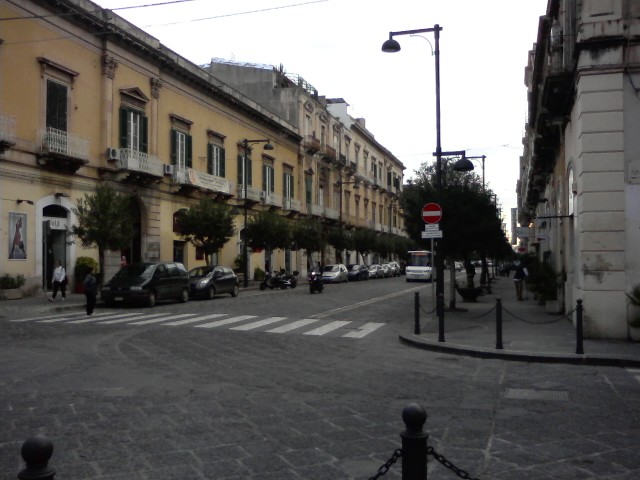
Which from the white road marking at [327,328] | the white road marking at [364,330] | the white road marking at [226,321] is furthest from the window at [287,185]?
the white road marking at [364,330]

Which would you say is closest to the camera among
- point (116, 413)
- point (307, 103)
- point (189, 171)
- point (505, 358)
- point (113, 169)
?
point (116, 413)

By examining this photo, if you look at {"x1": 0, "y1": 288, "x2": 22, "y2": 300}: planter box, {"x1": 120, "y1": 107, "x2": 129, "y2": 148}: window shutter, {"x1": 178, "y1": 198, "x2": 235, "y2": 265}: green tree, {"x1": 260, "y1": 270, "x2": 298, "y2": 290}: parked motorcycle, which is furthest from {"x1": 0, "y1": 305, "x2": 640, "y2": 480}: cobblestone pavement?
{"x1": 260, "y1": 270, "x2": 298, "y2": 290}: parked motorcycle

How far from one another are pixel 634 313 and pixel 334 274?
3461 centimetres

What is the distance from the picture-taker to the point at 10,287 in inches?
906

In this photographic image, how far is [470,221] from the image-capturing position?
21.0 metres

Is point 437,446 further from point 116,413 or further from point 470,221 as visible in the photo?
point 470,221

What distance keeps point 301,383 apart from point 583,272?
7.10 m

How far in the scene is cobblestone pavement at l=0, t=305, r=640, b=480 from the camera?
5312 millimetres

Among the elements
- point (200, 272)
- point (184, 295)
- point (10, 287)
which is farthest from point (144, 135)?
point (10, 287)

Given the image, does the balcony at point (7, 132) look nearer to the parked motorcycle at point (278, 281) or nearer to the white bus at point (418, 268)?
the parked motorcycle at point (278, 281)

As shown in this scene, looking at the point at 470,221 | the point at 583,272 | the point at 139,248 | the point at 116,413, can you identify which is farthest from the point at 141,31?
the point at 116,413

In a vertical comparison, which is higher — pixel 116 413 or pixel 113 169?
pixel 113 169

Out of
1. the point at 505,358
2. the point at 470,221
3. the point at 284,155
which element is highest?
the point at 284,155

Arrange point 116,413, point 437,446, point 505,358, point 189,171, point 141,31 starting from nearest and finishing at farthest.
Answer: point 437,446, point 116,413, point 505,358, point 141,31, point 189,171
